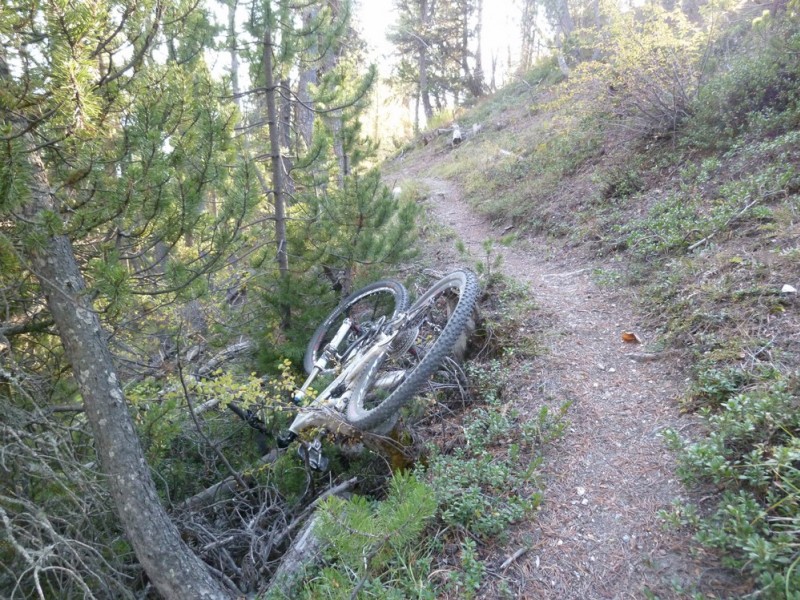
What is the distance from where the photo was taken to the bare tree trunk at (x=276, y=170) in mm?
5363

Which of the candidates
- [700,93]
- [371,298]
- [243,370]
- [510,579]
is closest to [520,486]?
[510,579]

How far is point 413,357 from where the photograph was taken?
187 inches

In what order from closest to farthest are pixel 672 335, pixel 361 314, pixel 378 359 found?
pixel 672 335
pixel 378 359
pixel 361 314

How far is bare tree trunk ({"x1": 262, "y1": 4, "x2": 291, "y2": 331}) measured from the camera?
5.36 metres

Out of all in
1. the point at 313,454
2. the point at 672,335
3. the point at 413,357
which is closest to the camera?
the point at 313,454

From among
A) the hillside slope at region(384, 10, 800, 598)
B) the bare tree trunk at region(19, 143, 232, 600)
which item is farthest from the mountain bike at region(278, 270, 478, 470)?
the bare tree trunk at region(19, 143, 232, 600)

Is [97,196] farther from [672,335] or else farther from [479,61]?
[479,61]

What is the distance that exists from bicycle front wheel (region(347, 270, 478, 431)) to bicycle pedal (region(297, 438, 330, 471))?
45 cm

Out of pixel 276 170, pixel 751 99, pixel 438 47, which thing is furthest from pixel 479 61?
pixel 276 170

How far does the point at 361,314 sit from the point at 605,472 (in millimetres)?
4063

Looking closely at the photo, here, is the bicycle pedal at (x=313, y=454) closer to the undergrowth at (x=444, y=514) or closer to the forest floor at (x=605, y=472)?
the undergrowth at (x=444, y=514)

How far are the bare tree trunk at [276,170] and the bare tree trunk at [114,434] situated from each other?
10.1 ft

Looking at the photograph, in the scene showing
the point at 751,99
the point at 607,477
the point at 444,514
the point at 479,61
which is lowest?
the point at 607,477

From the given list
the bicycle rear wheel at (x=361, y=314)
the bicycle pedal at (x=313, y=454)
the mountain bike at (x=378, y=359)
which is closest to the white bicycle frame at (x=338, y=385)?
the mountain bike at (x=378, y=359)
